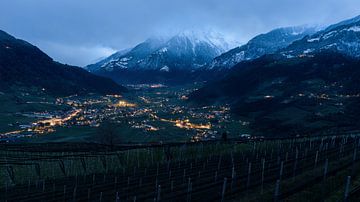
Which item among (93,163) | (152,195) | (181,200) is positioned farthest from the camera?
(93,163)

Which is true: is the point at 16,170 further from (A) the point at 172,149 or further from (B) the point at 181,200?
(B) the point at 181,200

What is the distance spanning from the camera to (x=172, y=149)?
11238cm

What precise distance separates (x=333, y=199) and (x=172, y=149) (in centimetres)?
8583

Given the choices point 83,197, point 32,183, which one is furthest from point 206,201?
point 32,183

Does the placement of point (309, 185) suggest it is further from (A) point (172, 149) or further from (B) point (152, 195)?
(A) point (172, 149)

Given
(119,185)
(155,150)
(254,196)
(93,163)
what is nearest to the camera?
(254,196)

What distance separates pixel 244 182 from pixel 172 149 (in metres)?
68.9

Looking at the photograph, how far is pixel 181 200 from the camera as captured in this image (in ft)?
131

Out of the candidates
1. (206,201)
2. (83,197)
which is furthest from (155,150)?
(206,201)

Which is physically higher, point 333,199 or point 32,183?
point 333,199

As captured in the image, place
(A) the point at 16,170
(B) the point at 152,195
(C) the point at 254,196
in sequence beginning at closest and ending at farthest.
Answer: (C) the point at 254,196, (B) the point at 152,195, (A) the point at 16,170

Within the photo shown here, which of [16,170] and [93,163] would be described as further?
[93,163]

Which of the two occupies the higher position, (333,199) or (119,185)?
(333,199)

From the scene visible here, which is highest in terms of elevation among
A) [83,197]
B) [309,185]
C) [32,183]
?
[309,185]
